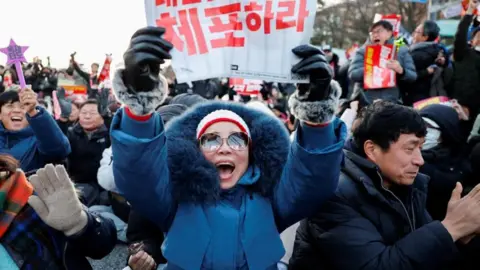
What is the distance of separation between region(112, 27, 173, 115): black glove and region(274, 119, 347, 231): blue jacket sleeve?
0.59 m

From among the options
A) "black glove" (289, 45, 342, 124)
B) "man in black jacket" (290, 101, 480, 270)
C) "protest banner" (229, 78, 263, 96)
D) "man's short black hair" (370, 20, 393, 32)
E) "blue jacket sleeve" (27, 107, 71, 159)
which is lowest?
"protest banner" (229, 78, 263, 96)

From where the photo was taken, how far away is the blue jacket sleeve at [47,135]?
3959 mm

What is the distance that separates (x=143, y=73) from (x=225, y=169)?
0.61 metres

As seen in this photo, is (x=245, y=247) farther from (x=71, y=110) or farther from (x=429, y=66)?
(x=71, y=110)

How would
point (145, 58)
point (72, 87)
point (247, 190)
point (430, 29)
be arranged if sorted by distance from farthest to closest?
point (72, 87), point (430, 29), point (247, 190), point (145, 58)

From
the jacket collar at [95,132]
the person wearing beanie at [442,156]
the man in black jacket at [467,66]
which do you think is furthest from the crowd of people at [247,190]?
the jacket collar at [95,132]

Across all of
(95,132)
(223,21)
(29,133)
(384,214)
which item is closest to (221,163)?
(223,21)

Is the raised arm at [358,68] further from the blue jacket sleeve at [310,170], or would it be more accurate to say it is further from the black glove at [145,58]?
the black glove at [145,58]

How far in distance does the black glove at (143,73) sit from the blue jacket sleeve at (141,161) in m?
0.07

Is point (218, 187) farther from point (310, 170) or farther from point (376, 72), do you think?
point (376, 72)

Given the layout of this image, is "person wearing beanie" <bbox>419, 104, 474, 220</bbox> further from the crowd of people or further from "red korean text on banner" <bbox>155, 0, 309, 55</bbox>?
"red korean text on banner" <bbox>155, 0, 309, 55</bbox>

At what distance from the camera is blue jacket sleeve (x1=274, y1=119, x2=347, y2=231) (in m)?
2.04

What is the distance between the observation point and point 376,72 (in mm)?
5586

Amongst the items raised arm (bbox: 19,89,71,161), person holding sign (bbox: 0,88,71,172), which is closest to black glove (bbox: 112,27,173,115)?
person holding sign (bbox: 0,88,71,172)
